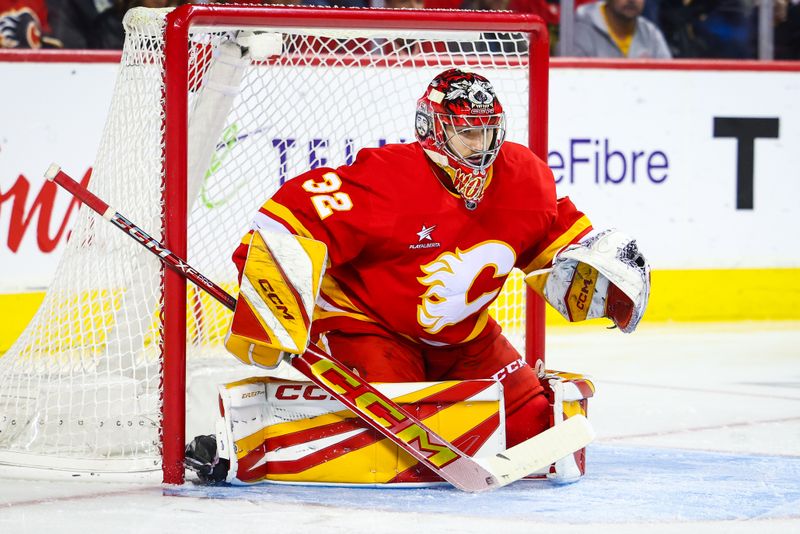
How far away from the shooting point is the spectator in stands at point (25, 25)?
4.72 meters

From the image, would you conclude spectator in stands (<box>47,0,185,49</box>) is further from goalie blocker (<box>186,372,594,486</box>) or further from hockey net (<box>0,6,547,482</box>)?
goalie blocker (<box>186,372,594,486</box>)

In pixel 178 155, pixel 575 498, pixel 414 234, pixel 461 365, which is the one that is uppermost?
pixel 178 155

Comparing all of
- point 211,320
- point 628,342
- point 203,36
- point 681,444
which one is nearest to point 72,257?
point 203,36

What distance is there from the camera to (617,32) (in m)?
5.37

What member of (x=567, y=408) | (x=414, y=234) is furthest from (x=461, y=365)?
→ (x=414, y=234)

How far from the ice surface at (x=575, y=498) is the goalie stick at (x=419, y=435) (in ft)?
0.14

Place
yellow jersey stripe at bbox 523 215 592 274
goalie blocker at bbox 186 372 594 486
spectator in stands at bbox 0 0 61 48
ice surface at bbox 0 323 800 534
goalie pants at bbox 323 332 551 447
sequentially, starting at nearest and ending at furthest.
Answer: ice surface at bbox 0 323 800 534
goalie blocker at bbox 186 372 594 486
goalie pants at bbox 323 332 551 447
yellow jersey stripe at bbox 523 215 592 274
spectator in stands at bbox 0 0 61 48

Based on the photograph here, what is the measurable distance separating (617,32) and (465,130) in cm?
290

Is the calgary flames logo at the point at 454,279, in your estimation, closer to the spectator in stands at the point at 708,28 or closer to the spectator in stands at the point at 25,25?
the spectator in stands at the point at 25,25

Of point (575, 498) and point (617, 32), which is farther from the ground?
point (617, 32)

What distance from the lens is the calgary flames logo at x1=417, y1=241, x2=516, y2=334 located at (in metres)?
2.69

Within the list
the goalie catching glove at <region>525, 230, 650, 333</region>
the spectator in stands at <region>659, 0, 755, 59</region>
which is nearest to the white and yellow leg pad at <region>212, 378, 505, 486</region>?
the goalie catching glove at <region>525, 230, 650, 333</region>

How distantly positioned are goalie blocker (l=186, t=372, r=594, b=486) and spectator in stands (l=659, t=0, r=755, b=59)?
3.17 metres

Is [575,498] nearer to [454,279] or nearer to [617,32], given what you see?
[454,279]
